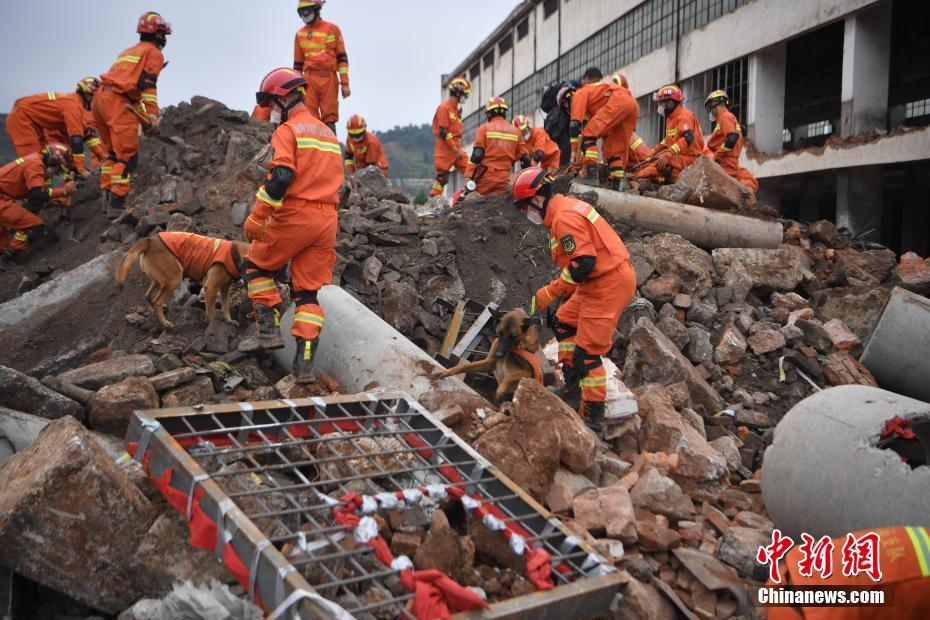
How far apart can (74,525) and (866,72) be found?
12.9 meters

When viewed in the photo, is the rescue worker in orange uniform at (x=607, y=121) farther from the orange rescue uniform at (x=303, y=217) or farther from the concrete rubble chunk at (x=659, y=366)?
the orange rescue uniform at (x=303, y=217)

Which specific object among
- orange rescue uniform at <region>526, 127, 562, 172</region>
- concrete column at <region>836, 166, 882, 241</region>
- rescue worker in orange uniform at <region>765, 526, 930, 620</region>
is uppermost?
orange rescue uniform at <region>526, 127, 562, 172</region>

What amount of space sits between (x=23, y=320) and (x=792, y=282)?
8.01 meters

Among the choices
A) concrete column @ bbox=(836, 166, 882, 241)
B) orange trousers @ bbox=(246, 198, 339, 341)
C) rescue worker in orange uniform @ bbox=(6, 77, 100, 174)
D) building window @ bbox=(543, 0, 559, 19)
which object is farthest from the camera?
building window @ bbox=(543, 0, 559, 19)

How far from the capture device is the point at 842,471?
3.08 m

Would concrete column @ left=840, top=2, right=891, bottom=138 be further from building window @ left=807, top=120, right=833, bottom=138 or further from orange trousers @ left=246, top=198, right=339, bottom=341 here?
orange trousers @ left=246, top=198, right=339, bottom=341

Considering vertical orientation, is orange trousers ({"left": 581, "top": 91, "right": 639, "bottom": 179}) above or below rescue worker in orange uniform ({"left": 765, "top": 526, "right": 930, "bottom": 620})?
above

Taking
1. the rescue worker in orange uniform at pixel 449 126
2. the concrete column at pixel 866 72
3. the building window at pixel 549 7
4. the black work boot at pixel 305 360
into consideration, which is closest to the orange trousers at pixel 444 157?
the rescue worker in orange uniform at pixel 449 126

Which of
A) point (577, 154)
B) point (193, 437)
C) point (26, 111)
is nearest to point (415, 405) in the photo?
point (193, 437)

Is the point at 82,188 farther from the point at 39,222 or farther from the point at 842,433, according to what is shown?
the point at 842,433

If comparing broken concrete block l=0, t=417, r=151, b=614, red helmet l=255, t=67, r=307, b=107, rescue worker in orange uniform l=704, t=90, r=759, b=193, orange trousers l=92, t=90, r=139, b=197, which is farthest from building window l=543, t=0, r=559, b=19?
broken concrete block l=0, t=417, r=151, b=614

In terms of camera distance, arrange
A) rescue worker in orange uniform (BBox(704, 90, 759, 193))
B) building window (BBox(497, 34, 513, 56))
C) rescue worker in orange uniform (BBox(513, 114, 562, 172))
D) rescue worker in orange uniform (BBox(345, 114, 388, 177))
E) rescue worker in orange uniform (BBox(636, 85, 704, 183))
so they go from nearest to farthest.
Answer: rescue worker in orange uniform (BBox(636, 85, 704, 183)) < rescue worker in orange uniform (BBox(704, 90, 759, 193)) < rescue worker in orange uniform (BBox(513, 114, 562, 172)) < rescue worker in orange uniform (BBox(345, 114, 388, 177)) < building window (BBox(497, 34, 513, 56))

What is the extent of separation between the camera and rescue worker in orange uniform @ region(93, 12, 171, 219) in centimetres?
754

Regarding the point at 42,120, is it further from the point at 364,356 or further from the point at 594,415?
the point at 594,415
